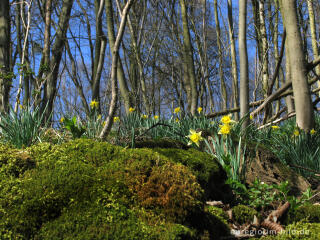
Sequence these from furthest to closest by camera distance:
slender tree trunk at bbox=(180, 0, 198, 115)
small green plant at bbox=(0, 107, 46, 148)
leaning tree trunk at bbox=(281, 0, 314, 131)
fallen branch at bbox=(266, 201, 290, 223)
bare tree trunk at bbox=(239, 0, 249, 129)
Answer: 1. slender tree trunk at bbox=(180, 0, 198, 115)
2. bare tree trunk at bbox=(239, 0, 249, 129)
3. leaning tree trunk at bbox=(281, 0, 314, 131)
4. small green plant at bbox=(0, 107, 46, 148)
5. fallen branch at bbox=(266, 201, 290, 223)

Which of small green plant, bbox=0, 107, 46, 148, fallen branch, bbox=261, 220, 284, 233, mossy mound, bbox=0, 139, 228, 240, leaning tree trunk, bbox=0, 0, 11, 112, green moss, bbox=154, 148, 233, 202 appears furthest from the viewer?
leaning tree trunk, bbox=0, 0, 11, 112

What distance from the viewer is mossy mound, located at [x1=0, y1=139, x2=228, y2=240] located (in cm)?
122

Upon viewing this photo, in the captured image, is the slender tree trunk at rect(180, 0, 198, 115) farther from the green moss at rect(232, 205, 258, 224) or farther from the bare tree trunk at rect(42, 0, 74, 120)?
the green moss at rect(232, 205, 258, 224)

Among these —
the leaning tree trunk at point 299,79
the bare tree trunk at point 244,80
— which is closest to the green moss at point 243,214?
the bare tree trunk at point 244,80

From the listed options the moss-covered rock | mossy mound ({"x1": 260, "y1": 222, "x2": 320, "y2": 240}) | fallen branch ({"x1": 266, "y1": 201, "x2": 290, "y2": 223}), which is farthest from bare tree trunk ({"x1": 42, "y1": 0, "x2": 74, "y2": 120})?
mossy mound ({"x1": 260, "y1": 222, "x2": 320, "y2": 240})

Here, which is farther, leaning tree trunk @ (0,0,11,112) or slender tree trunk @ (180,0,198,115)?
slender tree trunk @ (180,0,198,115)

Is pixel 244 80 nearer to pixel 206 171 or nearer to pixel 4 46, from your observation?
pixel 206 171

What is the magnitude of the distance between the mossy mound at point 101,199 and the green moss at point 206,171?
1.62 feet

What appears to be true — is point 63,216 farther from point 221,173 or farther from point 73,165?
point 221,173

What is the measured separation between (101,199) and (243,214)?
99 centimetres

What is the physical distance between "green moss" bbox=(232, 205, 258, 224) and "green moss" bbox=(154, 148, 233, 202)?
0.26 metres

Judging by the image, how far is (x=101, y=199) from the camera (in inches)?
52.9

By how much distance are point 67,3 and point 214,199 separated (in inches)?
186

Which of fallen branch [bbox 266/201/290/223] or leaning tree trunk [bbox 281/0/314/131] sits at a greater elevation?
leaning tree trunk [bbox 281/0/314/131]
